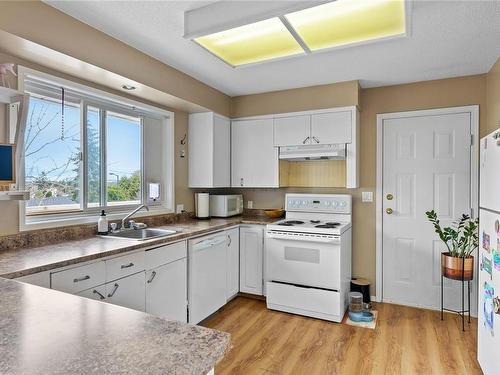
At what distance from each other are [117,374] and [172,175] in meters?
2.89

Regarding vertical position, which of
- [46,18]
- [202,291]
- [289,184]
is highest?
[46,18]

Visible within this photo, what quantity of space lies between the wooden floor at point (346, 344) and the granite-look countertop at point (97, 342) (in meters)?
1.42

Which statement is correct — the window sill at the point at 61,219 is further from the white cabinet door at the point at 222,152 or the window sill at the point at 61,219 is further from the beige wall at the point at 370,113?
the beige wall at the point at 370,113

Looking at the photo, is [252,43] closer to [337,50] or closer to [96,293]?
[337,50]

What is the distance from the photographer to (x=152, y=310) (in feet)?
7.58

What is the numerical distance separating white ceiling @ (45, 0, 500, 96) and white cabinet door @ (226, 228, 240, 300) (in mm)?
1651

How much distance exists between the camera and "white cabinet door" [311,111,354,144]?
326 centimetres

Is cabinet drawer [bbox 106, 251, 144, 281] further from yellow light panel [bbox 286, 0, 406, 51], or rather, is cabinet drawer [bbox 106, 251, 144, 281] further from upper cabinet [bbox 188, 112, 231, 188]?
yellow light panel [bbox 286, 0, 406, 51]

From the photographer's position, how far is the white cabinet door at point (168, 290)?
2.30 meters

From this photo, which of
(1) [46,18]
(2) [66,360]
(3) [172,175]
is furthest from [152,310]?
(1) [46,18]

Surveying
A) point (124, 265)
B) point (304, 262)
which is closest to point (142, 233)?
point (124, 265)

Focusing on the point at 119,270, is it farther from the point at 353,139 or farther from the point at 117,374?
the point at 353,139

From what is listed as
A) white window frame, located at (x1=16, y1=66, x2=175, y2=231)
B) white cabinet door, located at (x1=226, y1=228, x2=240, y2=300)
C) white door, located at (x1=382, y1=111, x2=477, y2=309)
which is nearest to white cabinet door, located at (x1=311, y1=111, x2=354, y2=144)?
white door, located at (x1=382, y1=111, x2=477, y2=309)

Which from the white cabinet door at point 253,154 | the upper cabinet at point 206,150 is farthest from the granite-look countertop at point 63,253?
the white cabinet door at point 253,154
